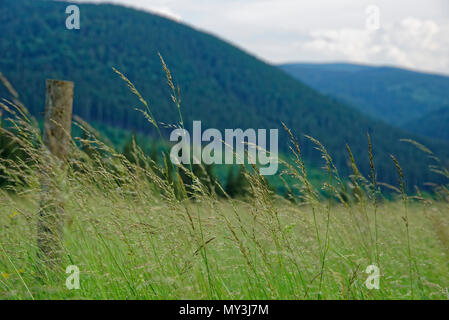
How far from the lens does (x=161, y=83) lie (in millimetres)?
130625

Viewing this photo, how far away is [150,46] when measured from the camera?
186875 mm

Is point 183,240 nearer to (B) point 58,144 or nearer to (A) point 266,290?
(A) point 266,290

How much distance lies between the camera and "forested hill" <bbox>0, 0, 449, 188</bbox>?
10494 centimetres

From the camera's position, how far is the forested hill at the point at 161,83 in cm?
10494
